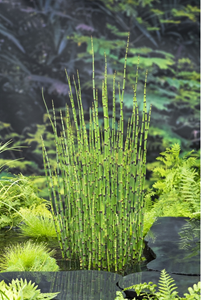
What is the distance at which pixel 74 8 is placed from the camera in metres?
3.39

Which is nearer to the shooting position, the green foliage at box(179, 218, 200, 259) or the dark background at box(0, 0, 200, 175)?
the green foliage at box(179, 218, 200, 259)

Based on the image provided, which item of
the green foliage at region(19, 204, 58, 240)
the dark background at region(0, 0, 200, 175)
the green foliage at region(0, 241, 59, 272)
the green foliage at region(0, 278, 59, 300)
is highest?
the dark background at region(0, 0, 200, 175)

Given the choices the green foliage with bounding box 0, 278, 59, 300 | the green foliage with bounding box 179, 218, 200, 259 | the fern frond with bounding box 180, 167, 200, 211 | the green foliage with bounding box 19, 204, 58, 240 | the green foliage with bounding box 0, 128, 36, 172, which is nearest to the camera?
the green foliage with bounding box 0, 278, 59, 300

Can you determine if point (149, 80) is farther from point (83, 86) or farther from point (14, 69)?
point (14, 69)

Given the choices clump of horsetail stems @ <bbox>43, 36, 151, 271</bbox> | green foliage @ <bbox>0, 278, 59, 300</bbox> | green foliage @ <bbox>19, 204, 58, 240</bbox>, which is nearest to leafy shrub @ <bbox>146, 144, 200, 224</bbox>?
clump of horsetail stems @ <bbox>43, 36, 151, 271</bbox>

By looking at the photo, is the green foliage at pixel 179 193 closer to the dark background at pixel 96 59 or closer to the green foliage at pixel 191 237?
the green foliage at pixel 191 237

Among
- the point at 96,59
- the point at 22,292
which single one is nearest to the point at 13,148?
the point at 96,59

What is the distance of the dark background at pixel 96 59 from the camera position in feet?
10.8

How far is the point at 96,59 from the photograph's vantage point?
344cm

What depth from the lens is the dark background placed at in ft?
10.8

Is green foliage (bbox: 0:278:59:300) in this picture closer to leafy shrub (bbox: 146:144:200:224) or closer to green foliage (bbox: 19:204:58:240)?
green foliage (bbox: 19:204:58:240)

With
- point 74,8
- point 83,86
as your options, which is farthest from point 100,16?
point 83,86

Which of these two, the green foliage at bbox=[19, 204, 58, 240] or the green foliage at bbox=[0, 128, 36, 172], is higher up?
the green foliage at bbox=[0, 128, 36, 172]

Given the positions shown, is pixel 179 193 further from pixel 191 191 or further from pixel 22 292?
pixel 22 292
